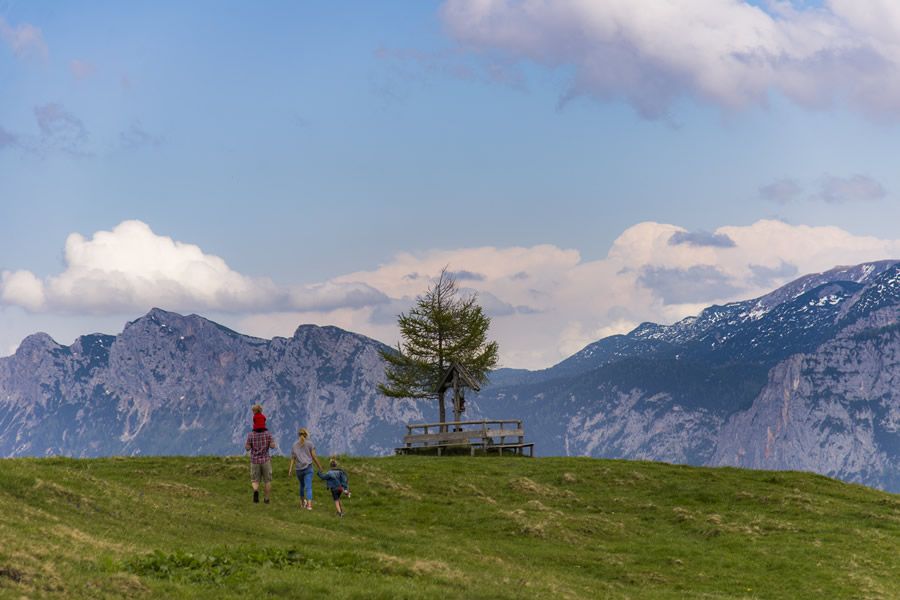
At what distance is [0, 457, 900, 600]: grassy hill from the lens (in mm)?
22766

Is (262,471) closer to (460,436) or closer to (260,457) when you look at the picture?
(260,457)

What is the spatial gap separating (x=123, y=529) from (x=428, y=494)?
1861cm

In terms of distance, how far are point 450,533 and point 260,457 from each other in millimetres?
8270

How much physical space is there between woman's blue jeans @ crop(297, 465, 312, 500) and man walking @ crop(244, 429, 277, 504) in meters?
1.31

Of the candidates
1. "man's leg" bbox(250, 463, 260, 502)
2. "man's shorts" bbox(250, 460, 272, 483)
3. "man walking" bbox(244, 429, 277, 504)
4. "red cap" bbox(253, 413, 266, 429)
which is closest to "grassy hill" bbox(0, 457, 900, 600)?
"man's leg" bbox(250, 463, 260, 502)

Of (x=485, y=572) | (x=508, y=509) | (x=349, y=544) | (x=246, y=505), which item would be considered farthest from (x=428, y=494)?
(x=485, y=572)

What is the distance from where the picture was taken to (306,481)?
39031 mm

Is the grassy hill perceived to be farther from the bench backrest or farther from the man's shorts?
the bench backrest

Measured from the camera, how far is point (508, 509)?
41969 mm

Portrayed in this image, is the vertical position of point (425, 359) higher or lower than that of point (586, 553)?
higher

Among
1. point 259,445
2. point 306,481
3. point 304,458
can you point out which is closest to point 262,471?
point 259,445

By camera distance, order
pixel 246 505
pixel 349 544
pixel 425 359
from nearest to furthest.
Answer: pixel 349 544
pixel 246 505
pixel 425 359

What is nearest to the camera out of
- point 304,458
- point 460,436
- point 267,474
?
point 304,458

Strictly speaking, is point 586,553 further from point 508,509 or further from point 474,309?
point 474,309
